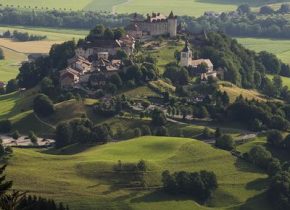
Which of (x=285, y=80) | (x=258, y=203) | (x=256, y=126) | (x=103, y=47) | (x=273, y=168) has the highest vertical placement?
(x=103, y=47)

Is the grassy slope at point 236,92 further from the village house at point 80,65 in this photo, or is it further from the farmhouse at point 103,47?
the village house at point 80,65

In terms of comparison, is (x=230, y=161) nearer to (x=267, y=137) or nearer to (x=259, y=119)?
(x=267, y=137)

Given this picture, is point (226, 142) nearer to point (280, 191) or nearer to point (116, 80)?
point (280, 191)

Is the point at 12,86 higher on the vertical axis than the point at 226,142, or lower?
lower

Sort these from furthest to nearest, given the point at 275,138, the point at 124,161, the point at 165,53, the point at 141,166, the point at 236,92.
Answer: the point at 165,53, the point at 236,92, the point at 275,138, the point at 124,161, the point at 141,166

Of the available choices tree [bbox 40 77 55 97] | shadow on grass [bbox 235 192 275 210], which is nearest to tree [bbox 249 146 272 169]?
shadow on grass [bbox 235 192 275 210]

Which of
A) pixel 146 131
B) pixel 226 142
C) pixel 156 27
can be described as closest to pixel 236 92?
pixel 146 131

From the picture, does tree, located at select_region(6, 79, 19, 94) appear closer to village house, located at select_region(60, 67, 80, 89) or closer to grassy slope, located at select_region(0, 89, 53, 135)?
grassy slope, located at select_region(0, 89, 53, 135)
